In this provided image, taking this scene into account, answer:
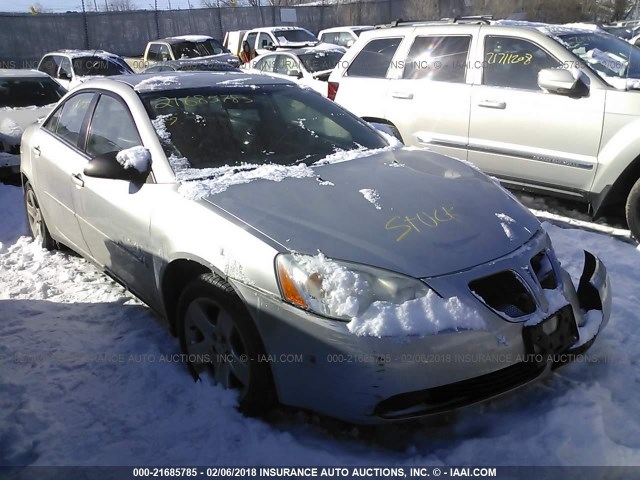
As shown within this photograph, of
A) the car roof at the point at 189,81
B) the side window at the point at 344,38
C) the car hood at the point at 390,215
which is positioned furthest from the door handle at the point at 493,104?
the side window at the point at 344,38

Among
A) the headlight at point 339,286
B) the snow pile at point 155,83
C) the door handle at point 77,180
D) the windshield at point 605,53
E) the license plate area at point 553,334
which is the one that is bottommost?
the license plate area at point 553,334

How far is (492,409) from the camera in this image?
8.86ft

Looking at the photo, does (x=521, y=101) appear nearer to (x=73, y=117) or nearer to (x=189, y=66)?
(x=73, y=117)

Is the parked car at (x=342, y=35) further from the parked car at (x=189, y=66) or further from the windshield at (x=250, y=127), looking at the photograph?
the windshield at (x=250, y=127)

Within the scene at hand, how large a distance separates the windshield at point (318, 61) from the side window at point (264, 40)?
554 centimetres

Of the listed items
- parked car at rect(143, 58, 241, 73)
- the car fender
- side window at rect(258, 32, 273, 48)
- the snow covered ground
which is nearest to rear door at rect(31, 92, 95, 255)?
the snow covered ground

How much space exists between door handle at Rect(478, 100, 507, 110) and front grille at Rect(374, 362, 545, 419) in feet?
11.6

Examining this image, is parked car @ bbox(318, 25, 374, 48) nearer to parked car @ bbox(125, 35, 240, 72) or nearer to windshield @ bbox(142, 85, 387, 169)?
parked car @ bbox(125, 35, 240, 72)

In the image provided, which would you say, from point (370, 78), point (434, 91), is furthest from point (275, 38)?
point (434, 91)

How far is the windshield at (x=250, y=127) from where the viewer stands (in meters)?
3.28

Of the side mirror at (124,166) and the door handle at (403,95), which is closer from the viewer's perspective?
the side mirror at (124,166)

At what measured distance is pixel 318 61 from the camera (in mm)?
12469

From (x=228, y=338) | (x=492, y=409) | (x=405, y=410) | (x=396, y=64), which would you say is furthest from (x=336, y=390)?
(x=396, y=64)

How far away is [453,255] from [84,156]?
260cm
